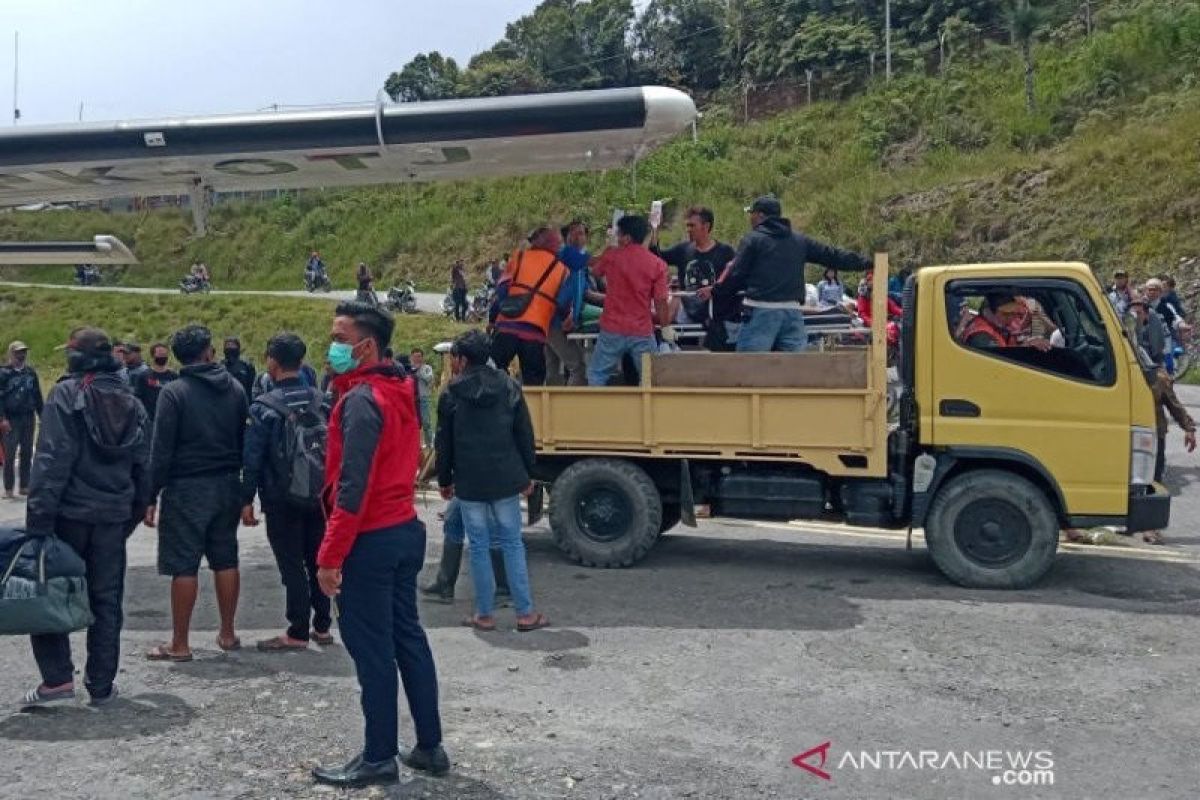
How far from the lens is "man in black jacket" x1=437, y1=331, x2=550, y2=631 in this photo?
7.19 m

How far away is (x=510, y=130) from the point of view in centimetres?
885

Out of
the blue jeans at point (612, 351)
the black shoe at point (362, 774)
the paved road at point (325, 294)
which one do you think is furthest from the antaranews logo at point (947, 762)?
the paved road at point (325, 294)

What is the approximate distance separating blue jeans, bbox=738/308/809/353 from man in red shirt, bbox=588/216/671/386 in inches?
24.2

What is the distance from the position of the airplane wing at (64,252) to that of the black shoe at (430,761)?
637 cm

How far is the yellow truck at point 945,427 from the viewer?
26.6 ft

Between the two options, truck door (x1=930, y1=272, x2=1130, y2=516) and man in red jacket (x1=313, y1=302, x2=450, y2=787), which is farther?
truck door (x1=930, y1=272, x2=1130, y2=516)

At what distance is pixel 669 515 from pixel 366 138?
3.57m

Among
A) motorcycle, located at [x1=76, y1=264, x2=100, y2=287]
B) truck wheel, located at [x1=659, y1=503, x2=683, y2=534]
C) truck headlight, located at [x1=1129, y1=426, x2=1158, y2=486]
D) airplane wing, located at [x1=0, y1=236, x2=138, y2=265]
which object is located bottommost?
truck wheel, located at [x1=659, y1=503, x2=683, y2=534]

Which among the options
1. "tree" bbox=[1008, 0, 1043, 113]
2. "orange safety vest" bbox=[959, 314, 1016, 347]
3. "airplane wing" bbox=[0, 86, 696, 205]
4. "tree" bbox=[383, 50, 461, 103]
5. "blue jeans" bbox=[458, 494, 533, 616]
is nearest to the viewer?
"blue jeans" bbox=[458, 494, 533, 616]

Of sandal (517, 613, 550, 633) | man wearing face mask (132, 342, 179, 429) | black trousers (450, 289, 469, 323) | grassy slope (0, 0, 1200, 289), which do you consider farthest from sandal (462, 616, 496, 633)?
black trousers (450, 289, 469, 323)

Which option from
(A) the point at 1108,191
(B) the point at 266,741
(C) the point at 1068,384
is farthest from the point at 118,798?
(A) the point at 1108,191

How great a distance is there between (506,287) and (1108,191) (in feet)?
70.0

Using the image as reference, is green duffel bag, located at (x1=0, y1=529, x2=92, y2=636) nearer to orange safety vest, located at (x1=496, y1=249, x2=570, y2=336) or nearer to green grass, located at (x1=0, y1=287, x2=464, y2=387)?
orange safety vest, located at (x1=496, y1=249, x2=570, y2=336)

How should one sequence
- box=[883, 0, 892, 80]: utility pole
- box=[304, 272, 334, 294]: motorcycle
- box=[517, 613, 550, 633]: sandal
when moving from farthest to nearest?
box=[883, 0, 892, 80]: utility pole, box=[304, 272, 334, 294]: motorcycle, box=[517, 613, 550, 633]: sandal
